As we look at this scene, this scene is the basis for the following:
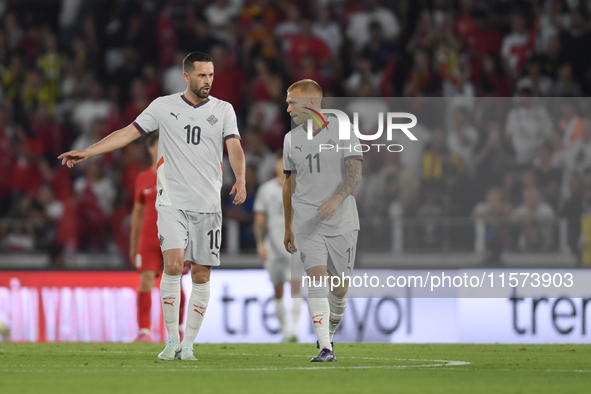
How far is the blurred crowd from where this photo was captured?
1143cm

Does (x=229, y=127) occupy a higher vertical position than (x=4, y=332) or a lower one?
higher

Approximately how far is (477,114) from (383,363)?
4.79 meters

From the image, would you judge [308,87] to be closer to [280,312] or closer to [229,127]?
[229,127]

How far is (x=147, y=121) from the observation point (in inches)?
300

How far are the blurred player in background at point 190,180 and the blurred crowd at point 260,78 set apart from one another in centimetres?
398

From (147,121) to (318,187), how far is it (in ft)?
4.63

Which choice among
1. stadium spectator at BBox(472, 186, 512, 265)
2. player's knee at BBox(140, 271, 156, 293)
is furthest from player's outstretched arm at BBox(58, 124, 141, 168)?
stadium spectator at BBox(472, 186, 512, 265)

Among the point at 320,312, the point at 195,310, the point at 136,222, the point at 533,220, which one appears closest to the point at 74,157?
the point at 195,310

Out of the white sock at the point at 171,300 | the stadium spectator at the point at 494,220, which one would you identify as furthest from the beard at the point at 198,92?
the stadium spectator at the point at 494,220

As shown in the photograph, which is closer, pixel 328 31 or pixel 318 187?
pixel 318 187

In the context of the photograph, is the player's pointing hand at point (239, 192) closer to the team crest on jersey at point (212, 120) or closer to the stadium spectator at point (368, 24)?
the team crest on jersey at point (212, 120)

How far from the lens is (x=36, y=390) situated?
5727mm

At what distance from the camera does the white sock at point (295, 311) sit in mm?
11344

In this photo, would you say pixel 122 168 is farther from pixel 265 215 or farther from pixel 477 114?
pixel 477 114
